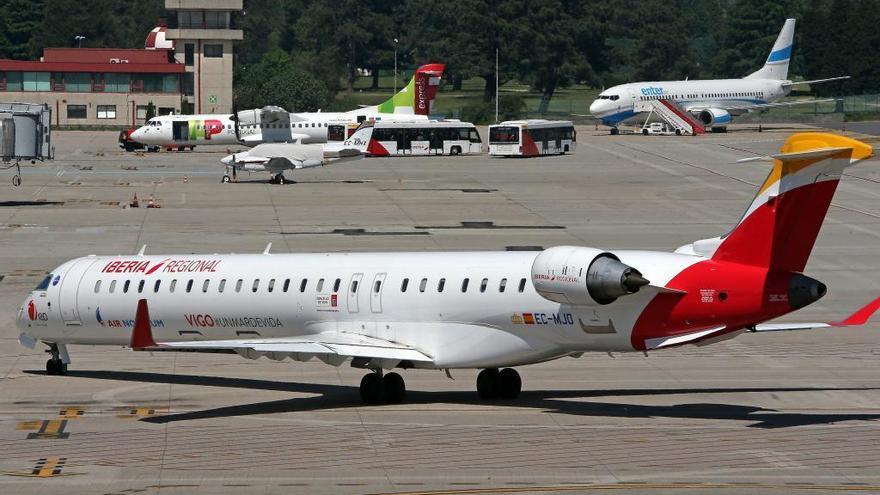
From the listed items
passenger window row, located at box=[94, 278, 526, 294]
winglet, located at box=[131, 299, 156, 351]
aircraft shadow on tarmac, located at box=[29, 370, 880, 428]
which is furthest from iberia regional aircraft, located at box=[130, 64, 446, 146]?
winglet, located at box=[131, 299, 156, 351]

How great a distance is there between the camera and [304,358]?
93.7 feet

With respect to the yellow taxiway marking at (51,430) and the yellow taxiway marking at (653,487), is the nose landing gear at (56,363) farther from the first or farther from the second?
the yellow taxiway marking at (653,487)

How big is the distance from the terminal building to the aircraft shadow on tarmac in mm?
122595

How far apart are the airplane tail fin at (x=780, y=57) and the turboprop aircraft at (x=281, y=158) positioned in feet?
180

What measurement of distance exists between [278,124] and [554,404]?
84463 mm

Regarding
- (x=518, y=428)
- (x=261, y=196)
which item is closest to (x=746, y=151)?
(x=261, y=196)

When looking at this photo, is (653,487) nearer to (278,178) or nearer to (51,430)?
(51,430)

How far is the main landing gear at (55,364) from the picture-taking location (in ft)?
110

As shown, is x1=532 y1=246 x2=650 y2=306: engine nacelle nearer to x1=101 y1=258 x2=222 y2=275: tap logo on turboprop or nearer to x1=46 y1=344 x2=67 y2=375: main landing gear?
x1=101 y1=258 x2=222 y2=275: tap logo on turboprop

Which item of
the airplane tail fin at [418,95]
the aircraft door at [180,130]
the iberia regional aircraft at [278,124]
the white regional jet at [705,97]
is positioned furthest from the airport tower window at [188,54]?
the white regional jet at [705,97]

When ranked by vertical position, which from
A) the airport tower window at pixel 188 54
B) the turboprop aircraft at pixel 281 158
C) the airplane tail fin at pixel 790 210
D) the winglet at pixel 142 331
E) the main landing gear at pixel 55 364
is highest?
the airport tower window at pixel 188 54

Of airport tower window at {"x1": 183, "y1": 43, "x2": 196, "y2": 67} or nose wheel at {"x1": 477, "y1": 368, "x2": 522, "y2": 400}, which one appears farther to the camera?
airport tower window at {"x1": 183, "y1": 43, "x2": 196, "y2": 67}

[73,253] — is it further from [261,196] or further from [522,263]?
[522,263]

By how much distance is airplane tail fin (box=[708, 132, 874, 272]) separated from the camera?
2536cm
